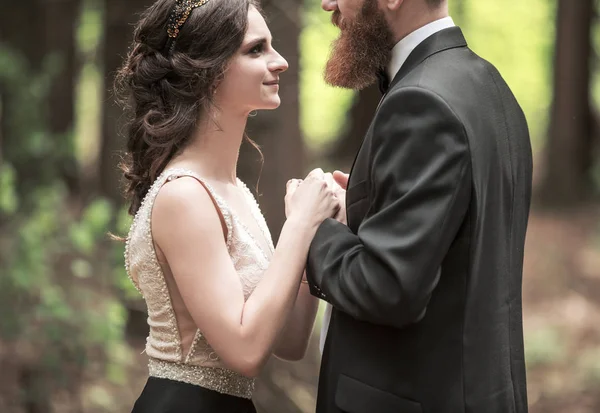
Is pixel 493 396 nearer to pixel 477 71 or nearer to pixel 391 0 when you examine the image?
pixel 477 71

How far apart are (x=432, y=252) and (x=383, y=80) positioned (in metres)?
0.70

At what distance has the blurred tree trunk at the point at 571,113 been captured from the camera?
41.2ft

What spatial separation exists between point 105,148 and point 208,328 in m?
5.50

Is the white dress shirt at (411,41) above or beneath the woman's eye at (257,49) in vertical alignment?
above

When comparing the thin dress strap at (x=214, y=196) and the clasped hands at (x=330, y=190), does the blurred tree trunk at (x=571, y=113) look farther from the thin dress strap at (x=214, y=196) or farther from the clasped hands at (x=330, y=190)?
the thin dress strap at (x=214, y=196)

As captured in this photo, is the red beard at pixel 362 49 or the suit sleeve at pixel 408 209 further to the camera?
the red beard at pixel 362 49

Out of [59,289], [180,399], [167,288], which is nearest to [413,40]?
[167,288]

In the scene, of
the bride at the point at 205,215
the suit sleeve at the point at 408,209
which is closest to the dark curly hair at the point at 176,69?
the bride at the point at 205,215

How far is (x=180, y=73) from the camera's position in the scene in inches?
113

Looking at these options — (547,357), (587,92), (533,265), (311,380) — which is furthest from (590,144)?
(311,380)

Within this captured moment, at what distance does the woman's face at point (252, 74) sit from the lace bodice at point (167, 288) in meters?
0.30

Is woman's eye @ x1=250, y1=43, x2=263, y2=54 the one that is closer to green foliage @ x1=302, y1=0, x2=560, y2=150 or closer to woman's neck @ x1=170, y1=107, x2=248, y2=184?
woman's neck @ x1=170, y1=107, x2=248, y2=184

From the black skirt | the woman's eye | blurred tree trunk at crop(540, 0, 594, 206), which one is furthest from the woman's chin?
blurred tree trunk at crop(540, 0, 594, 206)

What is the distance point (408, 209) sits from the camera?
232 cm
